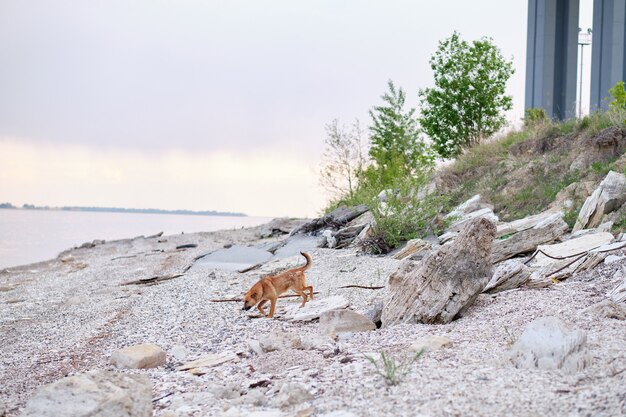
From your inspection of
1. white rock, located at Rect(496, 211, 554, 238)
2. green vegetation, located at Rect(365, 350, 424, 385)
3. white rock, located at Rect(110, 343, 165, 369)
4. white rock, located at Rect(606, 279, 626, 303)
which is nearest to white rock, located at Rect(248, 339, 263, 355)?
white rock, located at Rect(110, 343, 165, 369)

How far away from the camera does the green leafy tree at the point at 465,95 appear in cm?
2780

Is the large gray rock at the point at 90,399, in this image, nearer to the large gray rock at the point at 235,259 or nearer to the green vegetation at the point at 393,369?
the green vegetation at the point at 393,369

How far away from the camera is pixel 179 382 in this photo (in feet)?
16.7

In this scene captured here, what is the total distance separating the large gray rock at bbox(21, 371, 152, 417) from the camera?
3.89 meters

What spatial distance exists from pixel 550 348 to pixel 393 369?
3.50 feet

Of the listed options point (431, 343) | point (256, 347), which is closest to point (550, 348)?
point (431, 343)

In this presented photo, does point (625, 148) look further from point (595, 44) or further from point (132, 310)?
point (595, 44)

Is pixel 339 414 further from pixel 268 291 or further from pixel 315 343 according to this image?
pixel 268 291

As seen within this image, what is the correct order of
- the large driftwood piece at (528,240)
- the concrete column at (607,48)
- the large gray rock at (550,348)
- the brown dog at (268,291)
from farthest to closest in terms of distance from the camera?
the concrete column at (607,48), the large driftwood piece at (528,240), the brown dog at (268,291), the large gray rock at (550,348)

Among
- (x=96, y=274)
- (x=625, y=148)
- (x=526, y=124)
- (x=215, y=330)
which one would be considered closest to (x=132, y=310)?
(x=215, y=330)

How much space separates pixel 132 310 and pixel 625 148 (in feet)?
38.8

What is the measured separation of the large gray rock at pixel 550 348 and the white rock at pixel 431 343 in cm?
67

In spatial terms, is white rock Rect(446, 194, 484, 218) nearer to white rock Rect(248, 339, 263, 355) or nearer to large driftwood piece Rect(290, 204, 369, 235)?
large driftwood piece Rect(290, 204, 369, 235)

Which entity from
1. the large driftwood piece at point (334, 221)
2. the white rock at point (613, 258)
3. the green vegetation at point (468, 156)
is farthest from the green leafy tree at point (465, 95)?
the white rock at point (613, 258)
